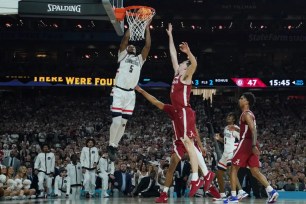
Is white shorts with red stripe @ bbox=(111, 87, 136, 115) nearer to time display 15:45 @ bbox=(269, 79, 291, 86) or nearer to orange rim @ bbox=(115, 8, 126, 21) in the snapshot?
orange rim @ bbox=(115, 8, 126, 21)

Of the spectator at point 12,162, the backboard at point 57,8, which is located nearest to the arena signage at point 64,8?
the backboard at point 57,8

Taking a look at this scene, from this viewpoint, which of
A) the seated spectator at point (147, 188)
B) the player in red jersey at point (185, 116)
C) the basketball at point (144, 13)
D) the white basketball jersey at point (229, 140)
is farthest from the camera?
the seated spectator at point (147, 188)

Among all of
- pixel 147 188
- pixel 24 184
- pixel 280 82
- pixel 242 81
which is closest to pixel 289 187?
pixel 147 188

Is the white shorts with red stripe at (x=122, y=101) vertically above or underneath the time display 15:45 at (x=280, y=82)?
underneath

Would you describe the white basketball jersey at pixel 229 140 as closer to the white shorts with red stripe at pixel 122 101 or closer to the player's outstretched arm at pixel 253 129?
the player's outstretched arm at pixel 253 129

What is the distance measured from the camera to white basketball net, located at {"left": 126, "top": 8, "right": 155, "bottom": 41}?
44.4ft

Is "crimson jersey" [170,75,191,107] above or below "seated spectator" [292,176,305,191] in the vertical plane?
above

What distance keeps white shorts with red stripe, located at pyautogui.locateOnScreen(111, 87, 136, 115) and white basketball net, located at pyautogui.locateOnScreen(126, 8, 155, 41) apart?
1.28 metres

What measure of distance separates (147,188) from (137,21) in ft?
28.7

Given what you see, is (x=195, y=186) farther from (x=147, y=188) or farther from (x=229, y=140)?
(x=147, y=188)

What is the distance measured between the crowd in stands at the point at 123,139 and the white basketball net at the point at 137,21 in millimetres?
6851

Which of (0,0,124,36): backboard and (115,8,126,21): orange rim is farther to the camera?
(115,8,126,21): orange rim

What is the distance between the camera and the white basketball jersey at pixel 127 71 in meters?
12.9

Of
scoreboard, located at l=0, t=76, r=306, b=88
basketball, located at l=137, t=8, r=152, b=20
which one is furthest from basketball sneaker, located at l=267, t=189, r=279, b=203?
scoreboard, located at l=0, t=76, r=306, b=88
